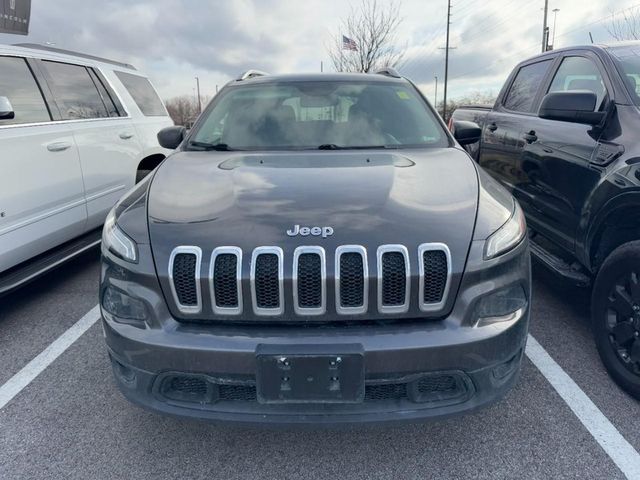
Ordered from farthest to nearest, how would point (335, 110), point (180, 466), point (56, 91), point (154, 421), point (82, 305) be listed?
point (56, 91), point (82, 305), point (335, 110), point (154, 421), point (180, 466)

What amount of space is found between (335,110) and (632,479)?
8.24 feet

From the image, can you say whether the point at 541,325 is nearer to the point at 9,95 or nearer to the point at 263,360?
the point at 263,360

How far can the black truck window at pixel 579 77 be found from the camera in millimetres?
3233

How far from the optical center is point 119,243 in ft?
6.66

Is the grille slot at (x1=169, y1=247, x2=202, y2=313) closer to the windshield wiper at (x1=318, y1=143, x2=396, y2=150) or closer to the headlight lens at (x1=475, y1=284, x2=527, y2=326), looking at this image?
the headlight lens at (x1=475, y1=284, x2=527, y2=326)

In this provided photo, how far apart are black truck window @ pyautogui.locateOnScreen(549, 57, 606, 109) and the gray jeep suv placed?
1.78m

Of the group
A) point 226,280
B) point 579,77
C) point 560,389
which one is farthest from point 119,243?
point 579,77

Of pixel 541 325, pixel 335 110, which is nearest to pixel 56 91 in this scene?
pixel 335 110

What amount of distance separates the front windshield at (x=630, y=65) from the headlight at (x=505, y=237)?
1.37m

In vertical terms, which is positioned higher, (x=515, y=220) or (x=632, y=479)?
(x=515, y=220)

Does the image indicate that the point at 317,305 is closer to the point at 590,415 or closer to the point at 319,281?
the point at 319,281

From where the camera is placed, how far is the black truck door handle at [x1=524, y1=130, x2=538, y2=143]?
3693mm

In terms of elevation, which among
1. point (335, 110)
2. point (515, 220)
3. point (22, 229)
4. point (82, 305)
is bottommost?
point (82, 305)

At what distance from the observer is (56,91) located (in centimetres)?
407
